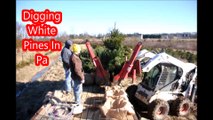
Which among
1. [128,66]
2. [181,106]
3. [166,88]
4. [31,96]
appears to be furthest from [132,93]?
[31,96]

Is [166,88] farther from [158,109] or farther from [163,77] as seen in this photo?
[158,109]

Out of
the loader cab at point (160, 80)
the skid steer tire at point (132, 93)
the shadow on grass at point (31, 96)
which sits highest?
the loader cab at point (160, 80)

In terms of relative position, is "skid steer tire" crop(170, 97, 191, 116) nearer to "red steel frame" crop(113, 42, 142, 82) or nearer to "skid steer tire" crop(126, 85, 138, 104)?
"skid steer tire" crop(126, 85, 138, 104)

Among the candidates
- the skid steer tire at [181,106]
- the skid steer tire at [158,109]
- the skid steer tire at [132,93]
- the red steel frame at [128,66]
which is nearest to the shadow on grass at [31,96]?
the red steel frame at [128,66]

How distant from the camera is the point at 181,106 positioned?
265 inches

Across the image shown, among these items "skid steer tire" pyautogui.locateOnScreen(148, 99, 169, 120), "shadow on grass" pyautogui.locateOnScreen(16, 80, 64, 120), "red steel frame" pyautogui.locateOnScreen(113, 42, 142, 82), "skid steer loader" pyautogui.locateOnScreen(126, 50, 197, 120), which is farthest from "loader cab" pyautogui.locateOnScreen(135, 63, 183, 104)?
"shadow on grass" pyautogui.locateOnScreen(16, 80, 64, 120)

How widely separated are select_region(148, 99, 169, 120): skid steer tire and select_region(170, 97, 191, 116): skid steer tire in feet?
1.34

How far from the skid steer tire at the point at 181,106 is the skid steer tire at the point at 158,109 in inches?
16.1

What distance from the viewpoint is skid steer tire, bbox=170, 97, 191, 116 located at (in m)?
6.71

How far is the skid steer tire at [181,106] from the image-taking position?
6707 millimetres

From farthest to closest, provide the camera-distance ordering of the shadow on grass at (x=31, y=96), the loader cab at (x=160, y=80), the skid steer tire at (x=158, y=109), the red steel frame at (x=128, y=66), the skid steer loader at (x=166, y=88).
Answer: the shadow on grass at (x=31, y=96)
the red steel frame at (x=128, y=66)
the loader cab at (x=160, y=80)
the skid steer loader at (x=166, y=88)
the skid steer tire at (x=158, y=109)

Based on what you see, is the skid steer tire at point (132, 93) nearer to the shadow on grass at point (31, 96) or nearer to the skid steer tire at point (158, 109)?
the skid steer tire at point (158, 109)
